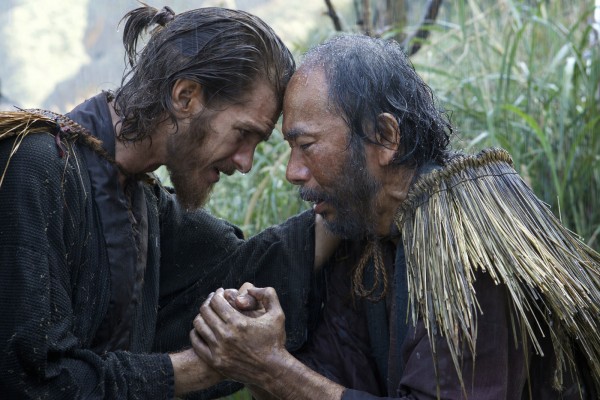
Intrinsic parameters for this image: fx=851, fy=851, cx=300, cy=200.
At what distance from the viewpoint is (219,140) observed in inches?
118

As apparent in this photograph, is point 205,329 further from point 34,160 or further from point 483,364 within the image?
point 483,364

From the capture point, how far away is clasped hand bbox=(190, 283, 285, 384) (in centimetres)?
275

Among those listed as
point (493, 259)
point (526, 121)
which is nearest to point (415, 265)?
point (493, 259)

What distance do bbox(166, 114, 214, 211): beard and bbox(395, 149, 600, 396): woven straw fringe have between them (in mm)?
727

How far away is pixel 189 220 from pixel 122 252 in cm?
57

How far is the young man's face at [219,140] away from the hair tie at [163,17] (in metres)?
0.38

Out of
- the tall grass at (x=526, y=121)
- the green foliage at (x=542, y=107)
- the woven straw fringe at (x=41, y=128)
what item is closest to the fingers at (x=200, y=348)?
the woven straw fringe at (x=41, y=128)

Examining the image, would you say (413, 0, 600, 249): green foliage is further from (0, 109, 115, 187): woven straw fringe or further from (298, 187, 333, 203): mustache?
(0, 109, 115, 187): woven straw fringe

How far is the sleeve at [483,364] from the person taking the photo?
2.59 metres

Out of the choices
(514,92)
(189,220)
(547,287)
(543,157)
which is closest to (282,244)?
(189,220)

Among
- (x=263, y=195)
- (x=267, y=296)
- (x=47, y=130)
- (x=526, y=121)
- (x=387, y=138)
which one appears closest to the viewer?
(x=47, y=130)

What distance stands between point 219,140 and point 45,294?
2.78ft

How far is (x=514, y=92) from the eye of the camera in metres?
5.05

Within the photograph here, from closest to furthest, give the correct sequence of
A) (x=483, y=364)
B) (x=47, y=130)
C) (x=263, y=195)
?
(x=483, y=364) → (x=47, y=130) → (x=263, y=195)
